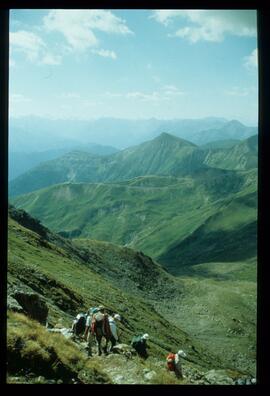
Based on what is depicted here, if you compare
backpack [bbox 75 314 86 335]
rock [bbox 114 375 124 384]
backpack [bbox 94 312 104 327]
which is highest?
backpack [bbox 94 312 104 327]

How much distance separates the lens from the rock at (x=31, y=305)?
40.1ft

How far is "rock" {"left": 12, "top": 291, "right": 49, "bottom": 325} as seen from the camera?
40.1 feet

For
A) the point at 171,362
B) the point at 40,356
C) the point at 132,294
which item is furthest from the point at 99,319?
the point at 132,294

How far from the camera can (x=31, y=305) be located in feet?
41.8

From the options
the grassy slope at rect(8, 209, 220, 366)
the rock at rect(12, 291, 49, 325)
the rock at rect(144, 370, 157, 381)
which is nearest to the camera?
the rock at rect(144, 370, 157, 381)

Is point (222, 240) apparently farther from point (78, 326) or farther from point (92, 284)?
point (78, 326)

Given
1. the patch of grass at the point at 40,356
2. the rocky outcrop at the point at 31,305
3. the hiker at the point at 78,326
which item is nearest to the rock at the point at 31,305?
the rocky outcrop at the point at 31,305

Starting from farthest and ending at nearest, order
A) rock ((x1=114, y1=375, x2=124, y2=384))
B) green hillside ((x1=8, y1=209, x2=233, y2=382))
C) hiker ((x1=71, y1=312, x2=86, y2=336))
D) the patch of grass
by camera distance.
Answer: green hillside ((x1=8, y1=209, x2=233, y2=382))
hiker ((x1=71, y1=312, x2=86, y2=336))
rock ((x1=114, y1=375, x2=124, y2=384))
the patch of grass

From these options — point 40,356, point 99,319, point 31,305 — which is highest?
point 40,356

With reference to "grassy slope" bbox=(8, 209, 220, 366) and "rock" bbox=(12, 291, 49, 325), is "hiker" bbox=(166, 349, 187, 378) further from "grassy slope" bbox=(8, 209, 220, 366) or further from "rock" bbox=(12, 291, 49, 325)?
"grassy slope" bbox=(8, 209, 220, 366)

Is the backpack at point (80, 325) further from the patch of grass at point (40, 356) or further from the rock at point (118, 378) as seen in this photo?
the rock at point (118, 378)

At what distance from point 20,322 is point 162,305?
4374cm

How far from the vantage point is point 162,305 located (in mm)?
49875

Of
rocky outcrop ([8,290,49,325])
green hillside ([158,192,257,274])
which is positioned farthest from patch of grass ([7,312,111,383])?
green hillside ([158,192,257,274])
